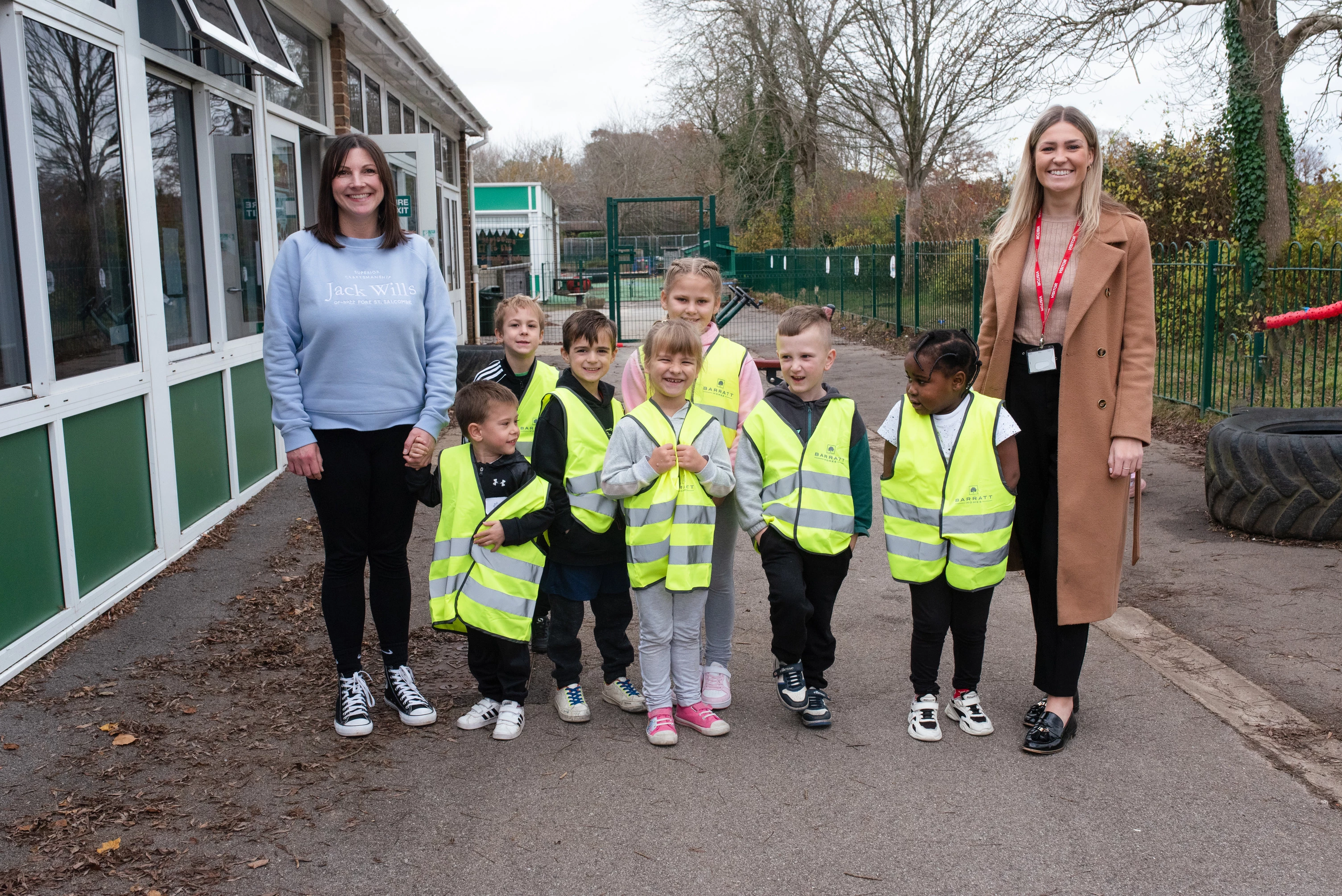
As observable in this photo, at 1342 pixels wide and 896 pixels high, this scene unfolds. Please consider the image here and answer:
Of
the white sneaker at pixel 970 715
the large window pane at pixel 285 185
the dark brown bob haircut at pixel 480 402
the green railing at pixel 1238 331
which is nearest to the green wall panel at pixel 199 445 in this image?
the large window pane at pixel 285 185

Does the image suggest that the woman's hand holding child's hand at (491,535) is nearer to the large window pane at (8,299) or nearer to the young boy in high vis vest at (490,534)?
the young boy in high vis vest at (490,534)

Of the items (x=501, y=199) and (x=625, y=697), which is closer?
(x=625, y=697)

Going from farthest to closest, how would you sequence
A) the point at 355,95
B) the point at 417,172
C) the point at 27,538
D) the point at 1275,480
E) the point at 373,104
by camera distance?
the point at 373,104
the point at 355,95
the point at 417,172
the point at 1275,480
the point at 27,538

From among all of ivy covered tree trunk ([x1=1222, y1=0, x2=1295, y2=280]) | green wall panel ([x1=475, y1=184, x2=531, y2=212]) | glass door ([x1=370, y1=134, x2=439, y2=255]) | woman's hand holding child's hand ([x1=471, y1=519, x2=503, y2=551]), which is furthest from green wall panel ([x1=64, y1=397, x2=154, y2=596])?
green wall panel ([x1=475, y1=184, x2=531, y2=212])

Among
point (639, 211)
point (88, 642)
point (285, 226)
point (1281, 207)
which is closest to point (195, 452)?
A: point (88, 642)

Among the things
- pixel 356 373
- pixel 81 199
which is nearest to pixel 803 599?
pixel 356 373

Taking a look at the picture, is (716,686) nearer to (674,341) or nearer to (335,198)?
(674,341)

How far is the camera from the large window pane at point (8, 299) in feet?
13.9

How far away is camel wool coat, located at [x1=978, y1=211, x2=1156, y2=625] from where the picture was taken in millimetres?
3418

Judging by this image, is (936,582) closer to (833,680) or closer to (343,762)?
(833,680)

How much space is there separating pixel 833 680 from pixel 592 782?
3.98 feet

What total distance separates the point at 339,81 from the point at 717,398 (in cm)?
729

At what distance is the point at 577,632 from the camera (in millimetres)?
3924

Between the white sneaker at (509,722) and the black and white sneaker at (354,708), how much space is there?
1.41ft
